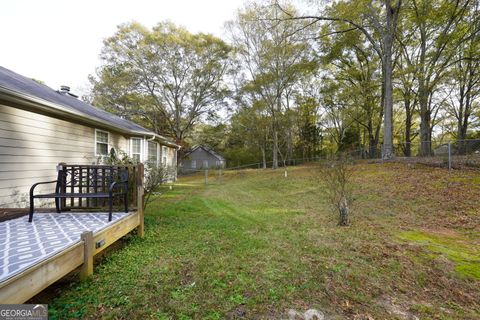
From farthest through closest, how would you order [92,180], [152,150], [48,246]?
[152,150] < [92,180] < [48,246]

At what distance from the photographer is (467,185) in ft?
19.2

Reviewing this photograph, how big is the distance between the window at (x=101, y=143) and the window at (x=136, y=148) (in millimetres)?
1893

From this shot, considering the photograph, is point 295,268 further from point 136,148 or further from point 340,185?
point 136,148

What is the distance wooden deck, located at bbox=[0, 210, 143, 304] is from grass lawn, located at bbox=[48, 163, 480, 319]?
360 millimetres

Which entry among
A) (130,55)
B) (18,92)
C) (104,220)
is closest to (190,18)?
(130,55)

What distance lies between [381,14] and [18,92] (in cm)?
1640

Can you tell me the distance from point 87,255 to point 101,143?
19.5 ft

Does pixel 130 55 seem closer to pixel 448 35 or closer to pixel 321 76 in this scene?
pixel 321 76

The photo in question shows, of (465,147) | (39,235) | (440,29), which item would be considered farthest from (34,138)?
(440,29)

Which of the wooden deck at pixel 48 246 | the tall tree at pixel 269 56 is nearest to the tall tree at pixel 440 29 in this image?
the tall tree at pixel 269 56

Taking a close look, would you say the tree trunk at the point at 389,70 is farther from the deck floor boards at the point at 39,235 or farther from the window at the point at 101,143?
the window at the point at 101,143

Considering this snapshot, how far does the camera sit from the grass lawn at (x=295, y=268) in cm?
199

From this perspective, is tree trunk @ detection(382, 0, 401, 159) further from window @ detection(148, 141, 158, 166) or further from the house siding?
the house siding

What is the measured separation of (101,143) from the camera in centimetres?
720
